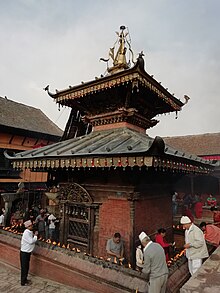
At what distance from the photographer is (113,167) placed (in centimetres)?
512

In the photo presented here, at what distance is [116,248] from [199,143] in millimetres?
23520

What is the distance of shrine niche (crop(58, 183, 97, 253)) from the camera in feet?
22.2

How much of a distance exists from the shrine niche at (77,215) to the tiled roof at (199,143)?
20.0 meters

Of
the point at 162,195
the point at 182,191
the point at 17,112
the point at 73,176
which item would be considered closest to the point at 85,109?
the point at 73,176

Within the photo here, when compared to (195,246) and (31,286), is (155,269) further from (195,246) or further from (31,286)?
(31,286)

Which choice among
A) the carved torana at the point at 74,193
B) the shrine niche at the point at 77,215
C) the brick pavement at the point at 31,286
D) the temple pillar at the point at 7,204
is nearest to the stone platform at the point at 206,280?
the brick pavement at the point at 31,286

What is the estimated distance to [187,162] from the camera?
577 centimetres

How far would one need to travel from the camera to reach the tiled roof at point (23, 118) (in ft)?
59.6

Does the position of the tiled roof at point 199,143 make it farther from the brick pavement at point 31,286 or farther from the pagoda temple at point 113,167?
the brick pavement at point 31,286

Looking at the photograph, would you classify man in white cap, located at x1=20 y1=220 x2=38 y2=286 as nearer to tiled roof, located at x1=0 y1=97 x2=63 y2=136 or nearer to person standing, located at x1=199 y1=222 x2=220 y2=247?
person standing, located at x1=199 y1=222 x2=220 y2=247

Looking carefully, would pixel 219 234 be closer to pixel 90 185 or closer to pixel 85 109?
pixel 90 185

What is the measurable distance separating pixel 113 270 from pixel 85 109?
18.1 ft

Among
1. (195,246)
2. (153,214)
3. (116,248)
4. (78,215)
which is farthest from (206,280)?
(78,215)

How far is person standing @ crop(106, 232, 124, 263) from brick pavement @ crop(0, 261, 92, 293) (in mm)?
1123
